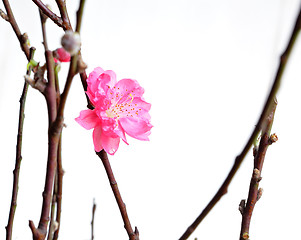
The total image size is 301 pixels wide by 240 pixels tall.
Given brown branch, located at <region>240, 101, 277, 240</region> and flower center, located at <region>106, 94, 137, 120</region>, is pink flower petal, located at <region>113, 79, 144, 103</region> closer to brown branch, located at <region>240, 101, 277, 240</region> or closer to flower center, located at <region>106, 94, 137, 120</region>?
flower center, located at <region>106, 94, 137, 120</region>

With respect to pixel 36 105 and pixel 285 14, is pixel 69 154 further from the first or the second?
pixel 285 14

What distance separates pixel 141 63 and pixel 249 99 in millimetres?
300

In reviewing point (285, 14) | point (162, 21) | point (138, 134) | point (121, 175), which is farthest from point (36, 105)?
point (138, 134)

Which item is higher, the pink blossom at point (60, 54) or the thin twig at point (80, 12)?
the pink blossom at point (60, 54)

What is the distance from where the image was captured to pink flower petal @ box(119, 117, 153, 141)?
1.31ft

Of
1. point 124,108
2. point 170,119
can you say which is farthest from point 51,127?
point 170,119

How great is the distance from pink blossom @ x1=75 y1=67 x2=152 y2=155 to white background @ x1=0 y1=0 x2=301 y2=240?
663 mm

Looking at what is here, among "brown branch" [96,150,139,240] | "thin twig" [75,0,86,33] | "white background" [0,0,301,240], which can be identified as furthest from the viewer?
"white background" [0,0,301,240]

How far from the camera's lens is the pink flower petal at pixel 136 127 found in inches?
15.7

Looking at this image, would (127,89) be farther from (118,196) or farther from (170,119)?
(170,119)

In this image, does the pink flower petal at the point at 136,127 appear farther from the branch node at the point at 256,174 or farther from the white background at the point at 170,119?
the white background at the point at 170,119

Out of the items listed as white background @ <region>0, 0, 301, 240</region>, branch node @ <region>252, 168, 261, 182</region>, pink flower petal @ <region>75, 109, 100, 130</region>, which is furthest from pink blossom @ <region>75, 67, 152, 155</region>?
white background @ <region>0, 0, 301, 240</region>

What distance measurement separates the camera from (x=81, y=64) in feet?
0.78

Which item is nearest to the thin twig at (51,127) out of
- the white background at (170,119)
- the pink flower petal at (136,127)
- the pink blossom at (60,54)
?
the pink blossom at (60,54)
